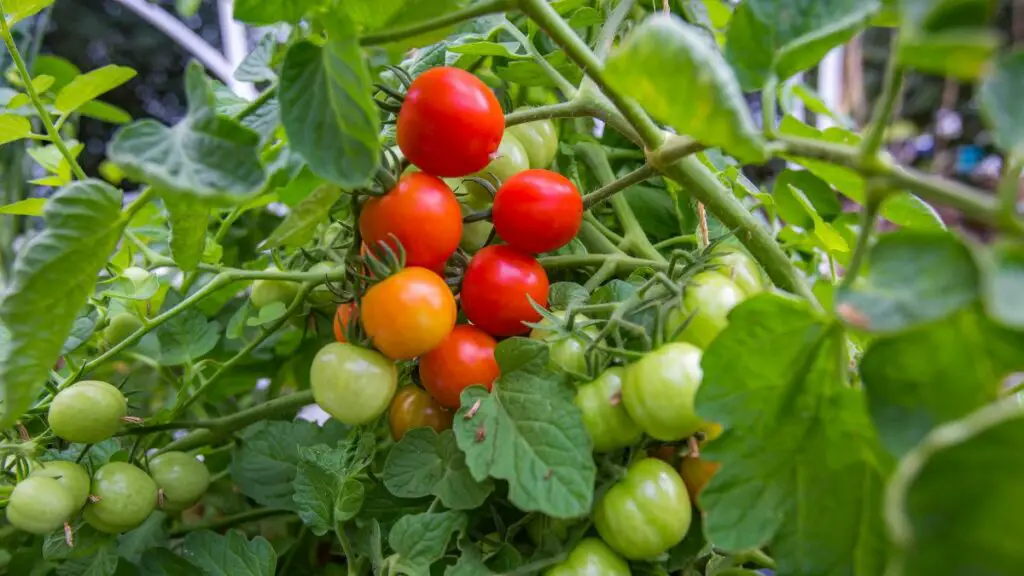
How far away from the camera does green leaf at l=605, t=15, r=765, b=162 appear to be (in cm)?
24

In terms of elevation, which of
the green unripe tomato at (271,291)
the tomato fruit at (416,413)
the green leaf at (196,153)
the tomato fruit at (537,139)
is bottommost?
the tomato fruit at (416,413)

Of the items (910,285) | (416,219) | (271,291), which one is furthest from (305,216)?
(910,285)

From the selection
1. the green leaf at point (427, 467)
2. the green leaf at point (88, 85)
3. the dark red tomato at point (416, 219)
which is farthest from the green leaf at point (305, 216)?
the green leaf at point (88, 85)

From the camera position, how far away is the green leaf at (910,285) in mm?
206

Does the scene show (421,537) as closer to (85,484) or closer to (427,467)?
(427,467)

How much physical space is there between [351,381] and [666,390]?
0.17 meters

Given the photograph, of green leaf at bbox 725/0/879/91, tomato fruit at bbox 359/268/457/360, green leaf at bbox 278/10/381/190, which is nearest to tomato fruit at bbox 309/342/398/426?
tomato fruit at bbox 359/268/457/360

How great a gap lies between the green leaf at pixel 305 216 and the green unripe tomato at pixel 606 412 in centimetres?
16

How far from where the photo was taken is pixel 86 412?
441mm

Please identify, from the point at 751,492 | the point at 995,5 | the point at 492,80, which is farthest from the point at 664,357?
the point at 492,80

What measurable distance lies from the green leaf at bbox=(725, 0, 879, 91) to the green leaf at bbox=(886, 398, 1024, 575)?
175mm

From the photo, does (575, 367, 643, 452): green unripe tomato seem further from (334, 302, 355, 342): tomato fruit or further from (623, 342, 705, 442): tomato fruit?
(334, 302, 355, 342): tomato fruit

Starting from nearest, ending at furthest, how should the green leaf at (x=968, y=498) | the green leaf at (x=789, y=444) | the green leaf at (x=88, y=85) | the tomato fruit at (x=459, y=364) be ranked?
the green leaf at (x=968, y=498)
the green leaf at (x=789, y=444)
the tomato fruit at (x=459, y=364)
the green leaf at (x=88, y=85)

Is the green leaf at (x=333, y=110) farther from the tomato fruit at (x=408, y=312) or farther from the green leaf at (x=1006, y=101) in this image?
the green leaf at (x=1006, y=101)
